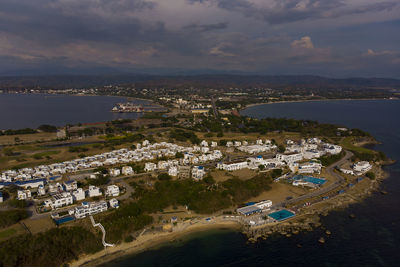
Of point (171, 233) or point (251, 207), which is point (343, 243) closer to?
point (251, 207)

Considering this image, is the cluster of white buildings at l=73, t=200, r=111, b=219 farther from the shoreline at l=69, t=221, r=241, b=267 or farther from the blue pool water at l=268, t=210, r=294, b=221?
the blue pool water at l=268, t=210, r=294, b=221

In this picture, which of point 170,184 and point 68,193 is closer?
point 68,193

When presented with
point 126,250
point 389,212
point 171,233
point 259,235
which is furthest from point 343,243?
point 126,250

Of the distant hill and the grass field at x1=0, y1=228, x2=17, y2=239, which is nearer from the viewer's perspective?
the grass field at x1=0, y1=228, x2=17, y2=239

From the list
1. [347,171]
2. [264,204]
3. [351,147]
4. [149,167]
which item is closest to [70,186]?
[149,167]

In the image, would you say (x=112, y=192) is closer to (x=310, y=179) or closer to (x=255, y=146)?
(x=310, y=179)

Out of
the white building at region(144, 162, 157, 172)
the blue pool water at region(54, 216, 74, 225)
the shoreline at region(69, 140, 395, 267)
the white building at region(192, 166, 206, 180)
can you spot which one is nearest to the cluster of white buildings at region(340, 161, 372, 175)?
the shoreline at region(69, 140, 395, 267)

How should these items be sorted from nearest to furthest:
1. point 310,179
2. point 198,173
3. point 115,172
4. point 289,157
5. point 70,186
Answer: point 70,186 → point 198,173 → point 310,179 → point 115,172 → point 289,157
